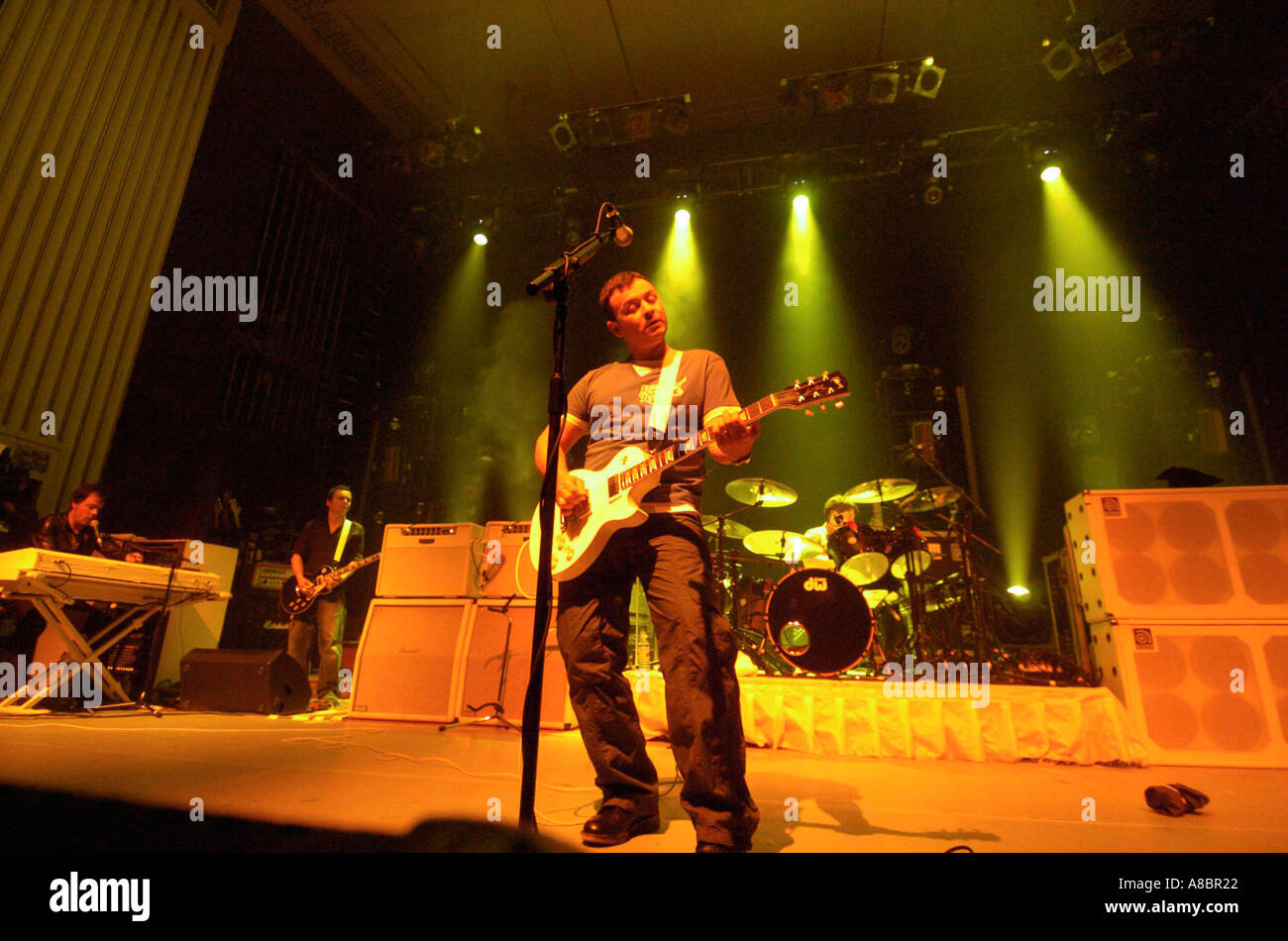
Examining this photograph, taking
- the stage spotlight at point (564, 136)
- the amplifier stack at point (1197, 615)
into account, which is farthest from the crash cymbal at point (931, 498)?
the stage spotlight at point (564, 136)

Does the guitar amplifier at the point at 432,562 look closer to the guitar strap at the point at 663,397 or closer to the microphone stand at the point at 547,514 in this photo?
the guitar strap at the point at 663,397

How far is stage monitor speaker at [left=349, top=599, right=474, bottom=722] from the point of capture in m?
4.88

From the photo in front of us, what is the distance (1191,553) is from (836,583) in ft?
7.19

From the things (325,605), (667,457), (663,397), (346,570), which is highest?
(663,397)

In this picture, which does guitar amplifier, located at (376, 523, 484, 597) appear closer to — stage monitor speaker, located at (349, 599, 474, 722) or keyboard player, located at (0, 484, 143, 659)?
stage monitor speaker, located at (349, 599, 474, 722)

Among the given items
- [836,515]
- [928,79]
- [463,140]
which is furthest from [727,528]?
[463,140]

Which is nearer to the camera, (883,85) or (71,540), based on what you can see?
(71,540)

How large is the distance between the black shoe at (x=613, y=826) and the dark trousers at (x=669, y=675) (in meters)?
0.03

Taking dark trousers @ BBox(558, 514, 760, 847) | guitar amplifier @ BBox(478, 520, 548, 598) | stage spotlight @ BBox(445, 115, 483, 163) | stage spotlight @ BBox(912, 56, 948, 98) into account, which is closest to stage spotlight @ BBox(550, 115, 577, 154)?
stage spotlight @ BBox(445, 115, 483, 163)

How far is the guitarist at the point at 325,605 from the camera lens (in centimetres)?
600

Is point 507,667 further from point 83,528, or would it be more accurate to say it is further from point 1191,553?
point 1191,553

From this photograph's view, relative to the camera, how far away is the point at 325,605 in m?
6.08

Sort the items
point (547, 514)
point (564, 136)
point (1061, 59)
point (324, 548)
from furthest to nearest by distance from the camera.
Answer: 1. point (564, 136)
2. point (1061, 59)
3. point (324, 548)
4. point (547, 514)
